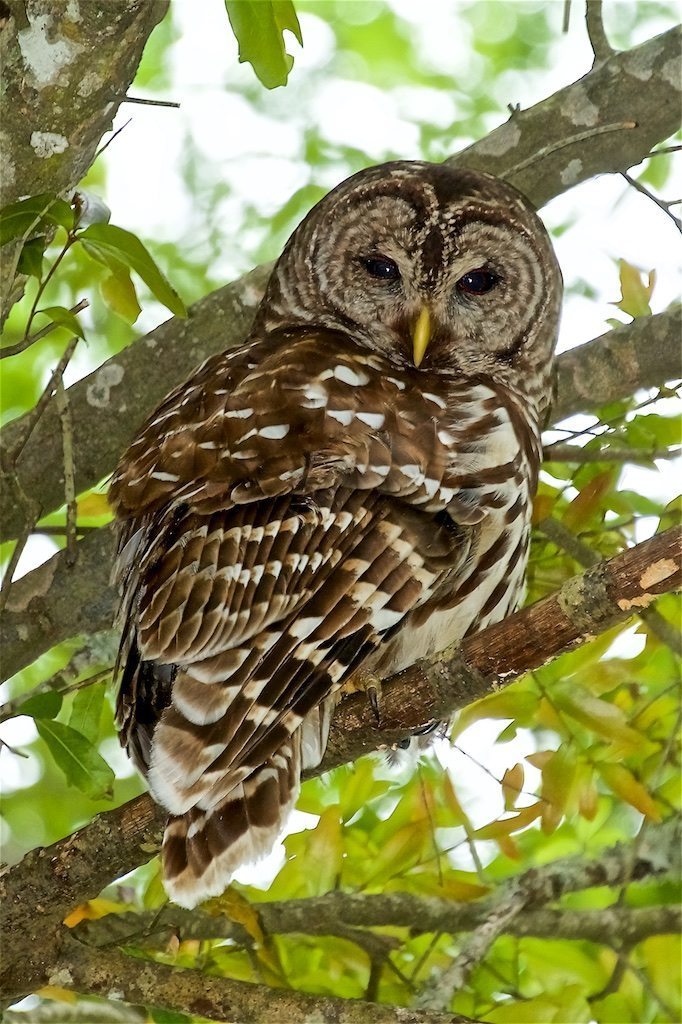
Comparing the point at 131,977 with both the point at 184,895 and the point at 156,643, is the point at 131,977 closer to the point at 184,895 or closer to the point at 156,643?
the point at 184,895

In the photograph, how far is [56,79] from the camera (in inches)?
84.1

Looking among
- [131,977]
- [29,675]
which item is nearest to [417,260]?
[131,977]

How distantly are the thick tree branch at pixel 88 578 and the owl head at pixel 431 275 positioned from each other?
224 mm

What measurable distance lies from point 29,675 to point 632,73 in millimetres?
2449

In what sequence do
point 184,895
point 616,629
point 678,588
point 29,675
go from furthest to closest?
point 29,675 < point 616,629 < point 184,895 < point 678,588

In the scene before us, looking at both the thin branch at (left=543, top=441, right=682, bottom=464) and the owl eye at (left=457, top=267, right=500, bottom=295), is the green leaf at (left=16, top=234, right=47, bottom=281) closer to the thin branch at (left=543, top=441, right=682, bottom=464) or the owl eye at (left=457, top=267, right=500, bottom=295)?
the owl eye at (left=457, top=267, right=500, bottom=295)

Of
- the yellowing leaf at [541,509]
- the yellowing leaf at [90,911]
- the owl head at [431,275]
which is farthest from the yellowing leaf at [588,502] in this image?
the yellowing leaf at [90,911]

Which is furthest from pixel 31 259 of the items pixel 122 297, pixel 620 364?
pixel 620 364

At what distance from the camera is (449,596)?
220 centimetres

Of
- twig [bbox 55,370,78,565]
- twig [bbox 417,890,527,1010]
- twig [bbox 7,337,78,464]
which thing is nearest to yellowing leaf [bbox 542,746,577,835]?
twig [bbox 417,890,527,1010]

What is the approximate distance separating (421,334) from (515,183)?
0.70 meters

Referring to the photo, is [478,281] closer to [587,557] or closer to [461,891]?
[587,557]

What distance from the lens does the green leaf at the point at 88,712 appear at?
243 cm

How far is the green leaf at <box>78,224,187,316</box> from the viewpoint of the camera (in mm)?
2033
